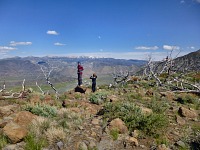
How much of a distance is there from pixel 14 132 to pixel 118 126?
342cm

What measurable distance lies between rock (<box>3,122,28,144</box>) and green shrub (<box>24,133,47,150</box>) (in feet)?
0.65

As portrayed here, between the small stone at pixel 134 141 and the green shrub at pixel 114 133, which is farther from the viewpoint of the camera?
the green shrub at pixel 114 133

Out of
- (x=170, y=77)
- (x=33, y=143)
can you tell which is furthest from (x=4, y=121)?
(x=170, y=77)

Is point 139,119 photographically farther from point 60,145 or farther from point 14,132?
point 14,132

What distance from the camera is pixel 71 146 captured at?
7.61 meters

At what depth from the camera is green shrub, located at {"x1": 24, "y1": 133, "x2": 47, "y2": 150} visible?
723 cm

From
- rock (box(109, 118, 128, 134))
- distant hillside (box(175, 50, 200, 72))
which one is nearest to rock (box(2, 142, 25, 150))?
rock (box(109, 118, 128, 134))

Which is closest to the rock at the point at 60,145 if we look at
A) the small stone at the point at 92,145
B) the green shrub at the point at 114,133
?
the small stone at the point at 92,145

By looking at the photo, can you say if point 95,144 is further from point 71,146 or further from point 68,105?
point 68,105

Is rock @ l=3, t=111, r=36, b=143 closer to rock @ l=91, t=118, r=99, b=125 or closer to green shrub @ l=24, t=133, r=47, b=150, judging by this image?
green shrub @ l=24, t=133, r=47, b=150

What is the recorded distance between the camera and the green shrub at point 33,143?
7.23 meters

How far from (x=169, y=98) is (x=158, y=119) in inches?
300

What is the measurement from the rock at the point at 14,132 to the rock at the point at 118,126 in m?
2.90

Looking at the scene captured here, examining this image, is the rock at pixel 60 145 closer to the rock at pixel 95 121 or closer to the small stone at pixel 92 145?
the small stone at pixel 92 145
